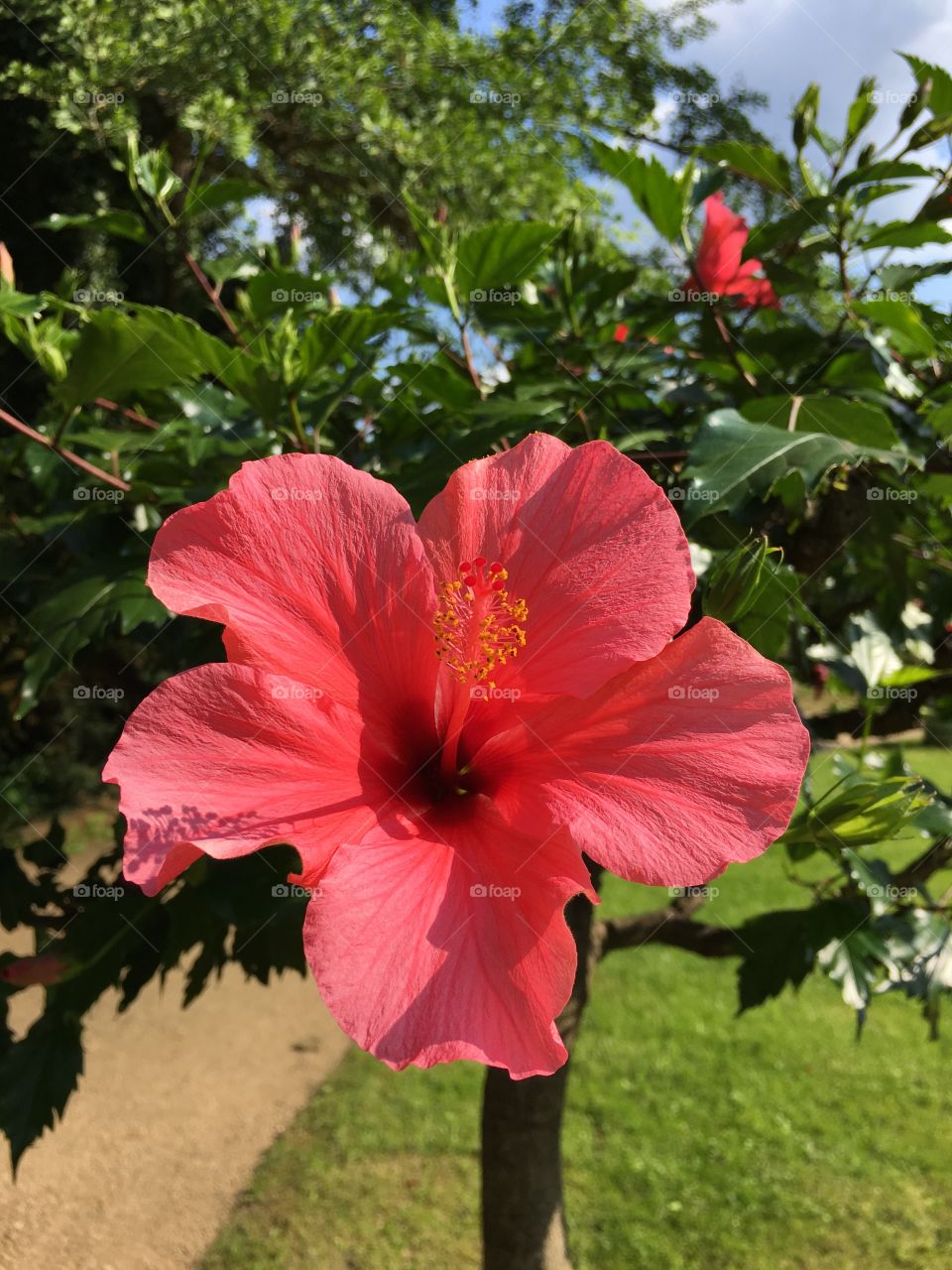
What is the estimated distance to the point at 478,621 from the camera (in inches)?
32.5

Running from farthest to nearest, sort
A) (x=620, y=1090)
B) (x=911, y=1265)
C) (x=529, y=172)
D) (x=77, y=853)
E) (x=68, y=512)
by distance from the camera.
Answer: (x=529, y=172), (x=77, y=853), (x=620, y=1090), (x=911, y=1265), (x=68, y=512)

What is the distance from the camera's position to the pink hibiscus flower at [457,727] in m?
0.68

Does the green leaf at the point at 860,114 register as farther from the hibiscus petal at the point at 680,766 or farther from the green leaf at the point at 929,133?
the hibiscus petal at the point at 680,766

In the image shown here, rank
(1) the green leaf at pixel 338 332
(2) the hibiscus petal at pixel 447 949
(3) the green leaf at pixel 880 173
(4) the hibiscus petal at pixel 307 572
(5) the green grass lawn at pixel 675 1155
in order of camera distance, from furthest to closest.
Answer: (5) the green grass lawn at pixel 675 1155, (3) the green leaf at pixel 880 173, (1) the green leaf at pixel 338 332, (4) the hibiscus petal at pixel 307 572, (2) the hibiscus petal at pixel 447 949

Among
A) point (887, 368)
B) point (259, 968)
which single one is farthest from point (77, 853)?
point (887, 368)

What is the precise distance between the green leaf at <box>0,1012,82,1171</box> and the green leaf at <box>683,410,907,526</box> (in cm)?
134

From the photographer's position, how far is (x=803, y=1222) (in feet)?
12.0

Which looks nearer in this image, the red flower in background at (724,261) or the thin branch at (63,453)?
the thin branch at (63,453)

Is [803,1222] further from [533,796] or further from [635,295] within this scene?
[533,796]

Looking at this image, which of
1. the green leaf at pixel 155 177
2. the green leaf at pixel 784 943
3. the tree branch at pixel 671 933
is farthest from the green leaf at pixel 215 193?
the tree branch at pixel 671 933

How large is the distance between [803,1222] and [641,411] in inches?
135

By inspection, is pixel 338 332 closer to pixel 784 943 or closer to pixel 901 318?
pixel 901 318

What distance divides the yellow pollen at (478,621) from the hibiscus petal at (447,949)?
16 centimetres

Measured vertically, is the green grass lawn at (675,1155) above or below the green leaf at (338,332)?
below
